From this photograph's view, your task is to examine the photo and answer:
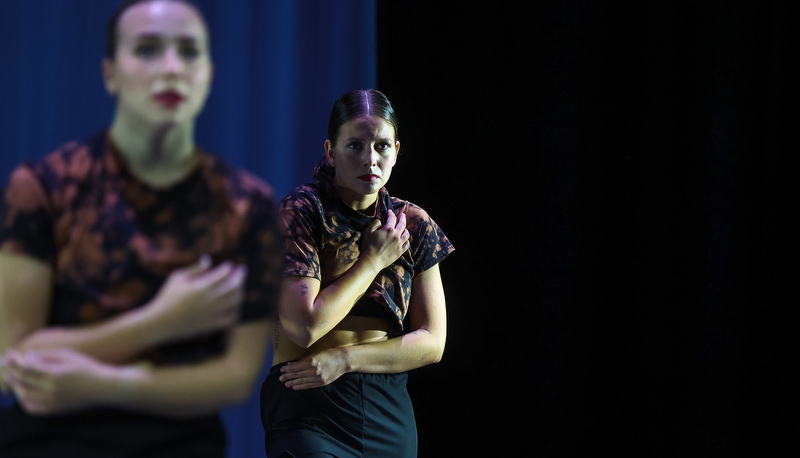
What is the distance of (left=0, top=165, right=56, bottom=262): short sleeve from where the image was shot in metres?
0.90

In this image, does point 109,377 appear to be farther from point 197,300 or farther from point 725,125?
point 725,125

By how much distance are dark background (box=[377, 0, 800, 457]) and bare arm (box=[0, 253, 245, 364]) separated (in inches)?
61.0

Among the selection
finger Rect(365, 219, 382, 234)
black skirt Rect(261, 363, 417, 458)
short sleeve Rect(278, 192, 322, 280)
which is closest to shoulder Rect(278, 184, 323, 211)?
short sleeve Rect(278, 192, 322, 280)

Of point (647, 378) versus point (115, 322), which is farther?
point (647, 378)

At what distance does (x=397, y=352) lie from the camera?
1.59 m

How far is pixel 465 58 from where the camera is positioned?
2.41 meters

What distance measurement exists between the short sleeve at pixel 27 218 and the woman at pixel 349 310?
0.61 m

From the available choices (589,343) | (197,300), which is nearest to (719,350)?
(589,343)

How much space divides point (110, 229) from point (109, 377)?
181 mm

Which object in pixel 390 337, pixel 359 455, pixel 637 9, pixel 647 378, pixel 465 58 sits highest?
pixel 637 9

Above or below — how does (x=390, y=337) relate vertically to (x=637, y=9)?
below

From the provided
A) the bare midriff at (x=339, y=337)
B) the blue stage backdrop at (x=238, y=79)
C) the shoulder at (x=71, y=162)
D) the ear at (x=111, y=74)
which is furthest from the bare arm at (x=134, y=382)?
the bare midriff at (x=339, y=337)

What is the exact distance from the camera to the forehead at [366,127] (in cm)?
158

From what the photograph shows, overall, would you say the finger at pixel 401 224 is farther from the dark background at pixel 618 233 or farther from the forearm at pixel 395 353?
the dark background at pixel 618 233
